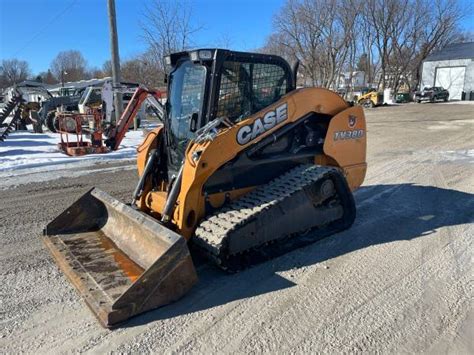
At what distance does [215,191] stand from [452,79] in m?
43.3

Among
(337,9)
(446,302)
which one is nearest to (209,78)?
(446,302)

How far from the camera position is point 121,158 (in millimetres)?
10852

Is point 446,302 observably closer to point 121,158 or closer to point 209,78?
point 209,78

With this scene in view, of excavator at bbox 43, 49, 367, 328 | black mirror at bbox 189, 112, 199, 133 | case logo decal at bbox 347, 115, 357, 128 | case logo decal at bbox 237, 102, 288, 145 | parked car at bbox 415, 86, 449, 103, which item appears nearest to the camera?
excavator at bbox 43, 49, 367, 328

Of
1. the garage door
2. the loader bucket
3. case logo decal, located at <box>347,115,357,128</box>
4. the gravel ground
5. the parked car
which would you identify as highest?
the garage door

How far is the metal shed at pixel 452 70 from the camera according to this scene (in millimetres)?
38938

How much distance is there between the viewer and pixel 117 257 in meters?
3.93

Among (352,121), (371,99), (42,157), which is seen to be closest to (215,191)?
(352,121)

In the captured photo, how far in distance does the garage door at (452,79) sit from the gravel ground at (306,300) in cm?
3979

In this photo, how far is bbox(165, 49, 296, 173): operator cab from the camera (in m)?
4.16

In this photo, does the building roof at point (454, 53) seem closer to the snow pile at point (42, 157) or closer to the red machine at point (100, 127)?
the red machine at point (100, 127)

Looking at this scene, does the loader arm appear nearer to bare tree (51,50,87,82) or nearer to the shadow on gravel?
the shadow on gravel

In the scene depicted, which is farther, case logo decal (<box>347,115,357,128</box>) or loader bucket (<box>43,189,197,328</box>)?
case logo decal (<box>347,115,357,128</box>)

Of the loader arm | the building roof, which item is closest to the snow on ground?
the loader arm
